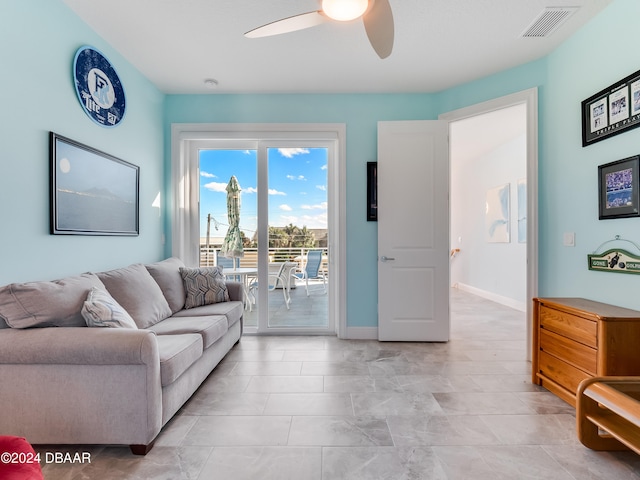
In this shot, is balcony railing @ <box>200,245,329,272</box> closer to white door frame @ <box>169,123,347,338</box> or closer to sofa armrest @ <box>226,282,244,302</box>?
white door frame @ <box>169,123,347,338</box>

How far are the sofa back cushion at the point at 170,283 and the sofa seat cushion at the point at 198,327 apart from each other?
267 millimetres

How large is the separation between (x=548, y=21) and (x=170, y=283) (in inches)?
146

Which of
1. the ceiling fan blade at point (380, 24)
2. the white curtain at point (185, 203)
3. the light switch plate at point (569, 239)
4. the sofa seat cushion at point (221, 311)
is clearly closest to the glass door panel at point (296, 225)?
the sofa seat cushion at point (221, 311)

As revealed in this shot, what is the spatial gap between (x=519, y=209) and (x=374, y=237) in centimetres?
295

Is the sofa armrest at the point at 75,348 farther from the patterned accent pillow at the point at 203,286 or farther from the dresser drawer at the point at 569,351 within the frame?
the dresser drawer at the point at 569,351

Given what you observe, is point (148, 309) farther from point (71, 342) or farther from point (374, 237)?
point (374, 237)

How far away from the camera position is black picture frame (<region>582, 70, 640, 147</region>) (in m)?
2.03

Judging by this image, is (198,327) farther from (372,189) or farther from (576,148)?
(576,148)

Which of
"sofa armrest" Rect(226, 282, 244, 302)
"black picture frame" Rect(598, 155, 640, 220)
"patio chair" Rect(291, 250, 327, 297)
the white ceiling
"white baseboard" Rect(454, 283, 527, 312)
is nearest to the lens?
"black picture frame" Rect(598, 155, 640, 220)

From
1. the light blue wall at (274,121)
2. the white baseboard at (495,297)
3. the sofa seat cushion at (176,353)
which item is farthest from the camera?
the white baseboard at (495,297)

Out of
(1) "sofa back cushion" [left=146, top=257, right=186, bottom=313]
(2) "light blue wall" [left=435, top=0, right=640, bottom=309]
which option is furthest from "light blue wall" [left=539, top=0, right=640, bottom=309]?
(1) "sofa back cushion" [left=146, top=257, right=186, bottom=313]

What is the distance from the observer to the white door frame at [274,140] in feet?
11.6

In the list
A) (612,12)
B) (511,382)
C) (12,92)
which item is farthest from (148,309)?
(612,12)

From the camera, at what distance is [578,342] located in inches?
81.0
